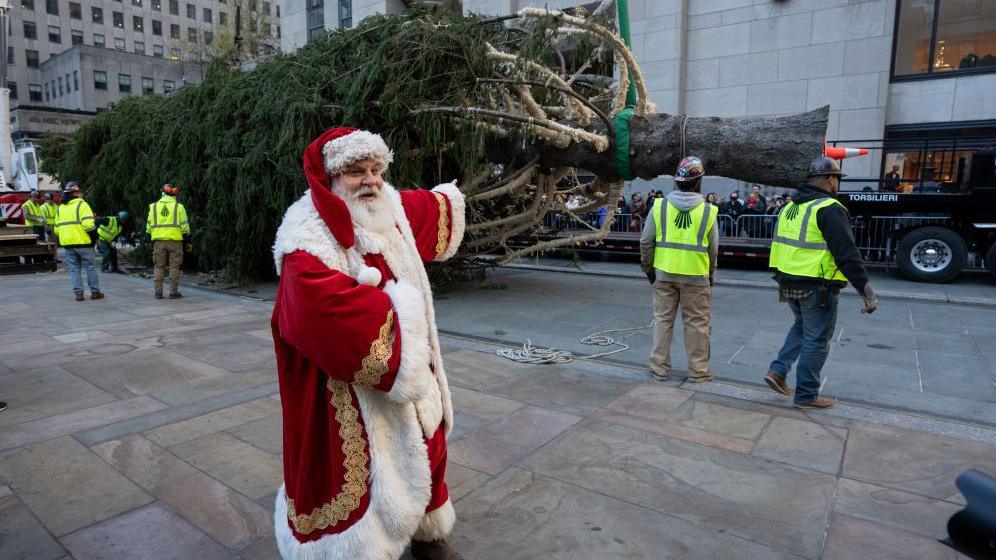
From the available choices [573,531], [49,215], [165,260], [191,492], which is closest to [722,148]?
[573,531]

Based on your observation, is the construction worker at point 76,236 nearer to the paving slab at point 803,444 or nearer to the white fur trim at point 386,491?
the white fur trim at point 386,491

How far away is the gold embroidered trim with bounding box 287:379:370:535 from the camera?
2162mm

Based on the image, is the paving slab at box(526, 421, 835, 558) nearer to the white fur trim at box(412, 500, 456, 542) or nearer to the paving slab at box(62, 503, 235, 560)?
the white fur trim at box(412, 500, 456, 542)

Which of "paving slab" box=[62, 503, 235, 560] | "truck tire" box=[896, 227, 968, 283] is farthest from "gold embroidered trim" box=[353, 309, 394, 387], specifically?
"truck tire" box=[896, 227, 968, 283]

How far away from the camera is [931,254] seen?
11023mm

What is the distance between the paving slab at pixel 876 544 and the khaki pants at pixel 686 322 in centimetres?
230

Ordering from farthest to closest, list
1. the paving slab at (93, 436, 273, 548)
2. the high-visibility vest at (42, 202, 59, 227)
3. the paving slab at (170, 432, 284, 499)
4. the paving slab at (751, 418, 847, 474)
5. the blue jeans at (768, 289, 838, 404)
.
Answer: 1. the high-visibility vest at (42, 202, 59, 227)
2. the blue jeans at (768, 289, 838, 404)
3. the paving slab at (751, 418, 847, 474)
4. the paving slab at (170, 432, 284, 499)
5. the paving slab at (93, 436, 273, 548)

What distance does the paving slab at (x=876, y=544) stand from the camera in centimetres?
274

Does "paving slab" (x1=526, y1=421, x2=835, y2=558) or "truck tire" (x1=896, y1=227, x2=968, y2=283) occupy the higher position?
"truck tire" (x1=896, y1=227, x2=968, y2=283)

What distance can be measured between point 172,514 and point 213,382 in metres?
2.37

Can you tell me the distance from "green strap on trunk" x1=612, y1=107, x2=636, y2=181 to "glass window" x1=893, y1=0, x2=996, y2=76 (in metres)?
11.9

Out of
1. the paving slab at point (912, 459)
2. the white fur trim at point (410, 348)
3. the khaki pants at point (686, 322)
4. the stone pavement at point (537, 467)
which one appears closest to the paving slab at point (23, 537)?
the stone pavement at point (537, 467)

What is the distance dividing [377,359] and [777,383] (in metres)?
3.98

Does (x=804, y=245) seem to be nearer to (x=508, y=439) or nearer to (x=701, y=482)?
(x=701, y=482)
